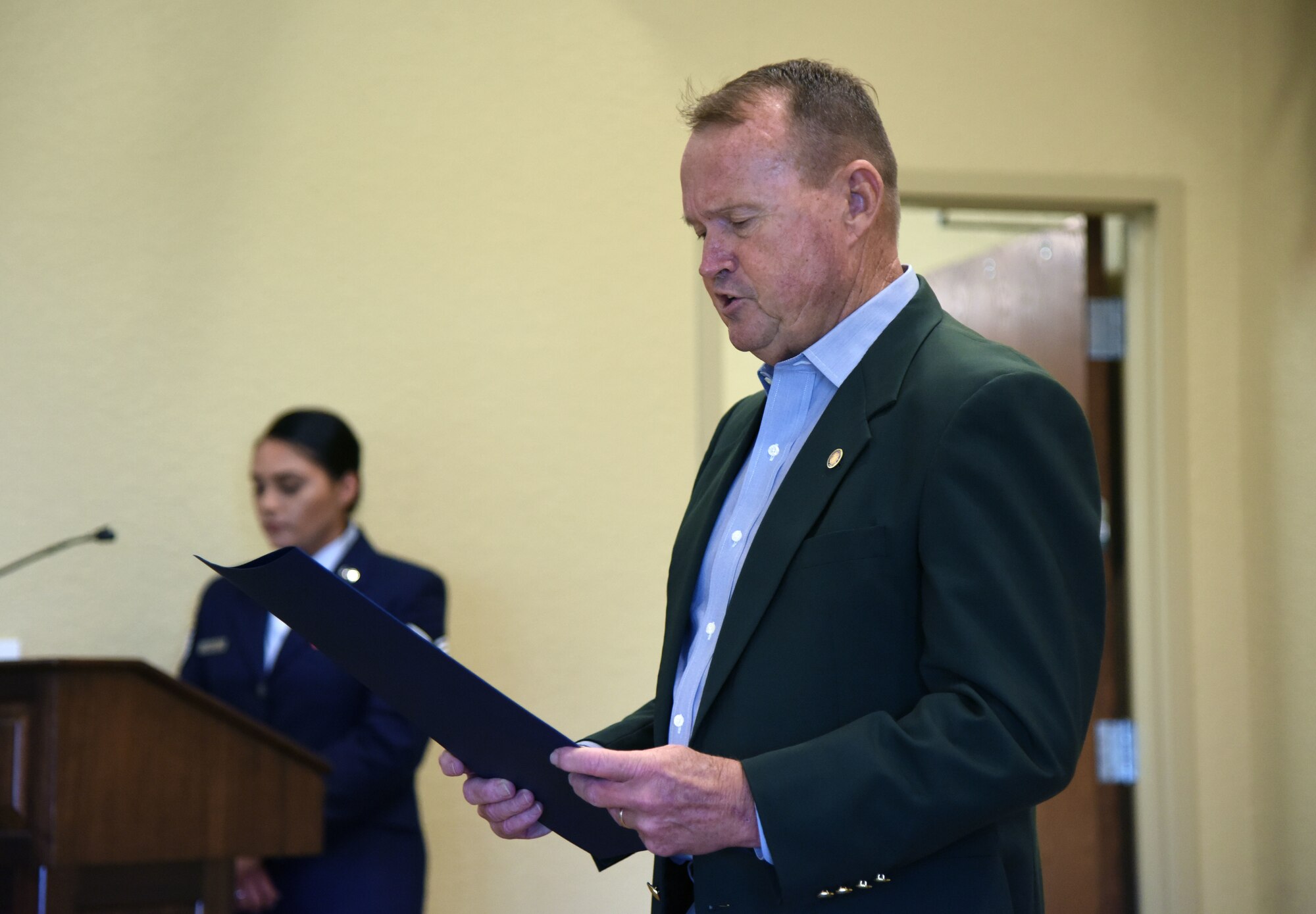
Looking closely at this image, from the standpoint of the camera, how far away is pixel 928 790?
45.0 inches

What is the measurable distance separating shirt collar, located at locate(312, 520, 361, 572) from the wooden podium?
0.65 meters

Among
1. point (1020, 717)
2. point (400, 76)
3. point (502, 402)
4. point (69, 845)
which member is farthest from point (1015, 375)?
point (400, 76)

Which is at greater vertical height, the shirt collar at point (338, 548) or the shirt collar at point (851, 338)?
the shirt collar at point (851, 338)

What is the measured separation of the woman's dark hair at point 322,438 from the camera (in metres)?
3.10

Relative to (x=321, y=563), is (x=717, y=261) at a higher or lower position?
higher

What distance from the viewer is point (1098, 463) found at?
3.72m

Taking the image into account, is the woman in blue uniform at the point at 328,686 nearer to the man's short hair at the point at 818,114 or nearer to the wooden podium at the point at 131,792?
the wooden podium at the point at 131,792

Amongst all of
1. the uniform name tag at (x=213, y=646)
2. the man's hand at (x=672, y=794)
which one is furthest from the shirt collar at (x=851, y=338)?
the uniform name tag at (x=213, y=646)

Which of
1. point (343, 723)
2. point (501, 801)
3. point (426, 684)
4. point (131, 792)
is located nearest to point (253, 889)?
point (343, 723)

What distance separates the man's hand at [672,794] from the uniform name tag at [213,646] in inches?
78.5

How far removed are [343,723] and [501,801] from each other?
156 centimetres

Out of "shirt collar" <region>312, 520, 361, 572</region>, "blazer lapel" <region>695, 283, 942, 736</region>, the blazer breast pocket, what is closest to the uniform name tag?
"shirt collar" <region>312, 520, 361, 572</region>

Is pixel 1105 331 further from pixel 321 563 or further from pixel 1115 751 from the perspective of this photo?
pixel 321 563

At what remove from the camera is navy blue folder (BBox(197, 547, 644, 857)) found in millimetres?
1212
